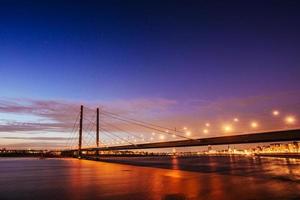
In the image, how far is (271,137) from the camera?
32500mm

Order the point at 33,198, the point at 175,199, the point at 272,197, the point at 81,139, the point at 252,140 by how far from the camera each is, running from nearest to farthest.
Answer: the point at 175,199, the point at 272,197, the point at 33,198, the point at 252,140, the point at 81,139

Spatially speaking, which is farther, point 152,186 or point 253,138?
point 253,138

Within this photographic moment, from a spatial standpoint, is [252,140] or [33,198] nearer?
[33,198]

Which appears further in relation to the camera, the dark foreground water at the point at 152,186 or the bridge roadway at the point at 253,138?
the bridge roadway at the point at 253,138

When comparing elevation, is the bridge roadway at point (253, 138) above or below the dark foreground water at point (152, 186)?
above

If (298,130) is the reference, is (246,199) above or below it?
below

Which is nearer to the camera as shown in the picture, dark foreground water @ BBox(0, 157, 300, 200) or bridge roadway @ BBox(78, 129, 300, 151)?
dark foreground water @ BBox(0, 157, 300, 200)

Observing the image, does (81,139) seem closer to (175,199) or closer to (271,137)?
(271,137)

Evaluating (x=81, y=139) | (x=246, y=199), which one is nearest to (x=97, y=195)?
(x=246, y=199)

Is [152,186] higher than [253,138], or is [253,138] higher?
[253,138]

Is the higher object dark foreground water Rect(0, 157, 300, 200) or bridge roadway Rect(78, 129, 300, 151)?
bridge roadway Rect(78, 129, 300, 151)

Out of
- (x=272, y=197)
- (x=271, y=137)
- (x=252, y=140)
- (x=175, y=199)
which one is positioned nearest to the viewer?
(x=175, y=199)

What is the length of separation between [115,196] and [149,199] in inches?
83.5

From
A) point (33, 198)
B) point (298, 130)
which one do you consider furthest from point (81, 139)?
point (33, 198)
